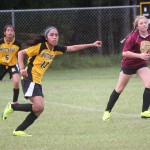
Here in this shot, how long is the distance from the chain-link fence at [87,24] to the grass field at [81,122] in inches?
198

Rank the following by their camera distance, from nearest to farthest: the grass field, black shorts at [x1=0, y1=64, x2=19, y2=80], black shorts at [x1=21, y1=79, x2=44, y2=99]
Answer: the grass field < black shorts at [x1=21, y1=79, x2=44, y2=99] < black shorts at [x1=0, y1=64, x2=19, y2=80]

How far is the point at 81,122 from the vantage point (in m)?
10.3

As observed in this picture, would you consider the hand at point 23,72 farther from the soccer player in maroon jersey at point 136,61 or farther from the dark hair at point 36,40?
the soccer player in maroon jersey at point 136,61

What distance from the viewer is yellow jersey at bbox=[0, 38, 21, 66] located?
42.1ft

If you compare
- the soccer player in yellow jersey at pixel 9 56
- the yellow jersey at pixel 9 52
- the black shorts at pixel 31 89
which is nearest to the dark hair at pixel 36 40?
the black shorts at pixel 31 89

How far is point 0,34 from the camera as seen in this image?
21.3 meters

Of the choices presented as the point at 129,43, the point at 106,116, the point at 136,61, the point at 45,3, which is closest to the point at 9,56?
the point at 106,116

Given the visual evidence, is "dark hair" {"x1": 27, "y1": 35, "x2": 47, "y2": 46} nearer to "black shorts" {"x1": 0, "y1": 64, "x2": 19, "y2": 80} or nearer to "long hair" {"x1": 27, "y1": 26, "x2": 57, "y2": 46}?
"long hair" {"x1": 27, "y1": 26, "x2": 57, "y2": 46}

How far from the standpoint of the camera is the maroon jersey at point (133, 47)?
1026 cm

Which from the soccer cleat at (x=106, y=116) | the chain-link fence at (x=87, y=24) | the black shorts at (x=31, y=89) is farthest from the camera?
the chain-link fence at (x=87, y=24)

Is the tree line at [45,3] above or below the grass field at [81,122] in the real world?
below

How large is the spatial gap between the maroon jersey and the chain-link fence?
1138 centimetres

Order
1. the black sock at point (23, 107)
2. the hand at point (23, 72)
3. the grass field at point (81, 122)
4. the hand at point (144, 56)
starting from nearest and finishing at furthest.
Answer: the grass field at point (81, 122), the hand at point (23, 72), the black sock at point (23, 107), the hand at point (144, 56)

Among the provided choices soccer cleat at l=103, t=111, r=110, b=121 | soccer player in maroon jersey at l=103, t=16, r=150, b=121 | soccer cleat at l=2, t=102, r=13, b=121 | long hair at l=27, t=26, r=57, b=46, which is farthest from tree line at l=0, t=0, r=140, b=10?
long hair at l=27, t=26, r=57, b=46
